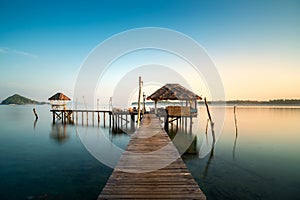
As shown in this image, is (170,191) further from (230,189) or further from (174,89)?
(174,89)

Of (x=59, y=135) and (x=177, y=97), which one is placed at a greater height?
(x=177, y=97)

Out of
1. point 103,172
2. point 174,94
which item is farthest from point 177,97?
point 103,172

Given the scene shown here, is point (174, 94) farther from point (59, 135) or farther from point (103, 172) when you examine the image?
point (59, 135)

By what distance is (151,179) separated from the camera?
3.86m

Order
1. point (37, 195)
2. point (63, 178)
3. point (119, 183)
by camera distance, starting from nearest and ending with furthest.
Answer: point (119, 183) → point (37, 195) → point (63, 178)

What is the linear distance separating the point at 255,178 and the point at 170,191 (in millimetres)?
7526

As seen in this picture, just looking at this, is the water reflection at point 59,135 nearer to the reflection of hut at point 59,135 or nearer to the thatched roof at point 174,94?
the reflection of hut at point 59,135

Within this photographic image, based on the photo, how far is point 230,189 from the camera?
7.45 metres

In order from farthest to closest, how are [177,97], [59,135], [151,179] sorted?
1. [59,135]
2. [177,97]
3. [151,179]

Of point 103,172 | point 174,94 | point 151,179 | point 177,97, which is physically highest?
point 174,94

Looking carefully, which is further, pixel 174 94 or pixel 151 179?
pixel 174 94

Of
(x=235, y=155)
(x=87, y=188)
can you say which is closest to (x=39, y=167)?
(x=87, y=188)

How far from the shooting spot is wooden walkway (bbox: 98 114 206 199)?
3.19m

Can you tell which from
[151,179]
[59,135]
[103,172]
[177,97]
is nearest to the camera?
[151,179]
